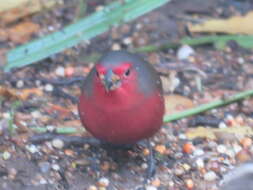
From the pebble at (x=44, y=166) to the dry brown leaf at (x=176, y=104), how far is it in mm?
1130

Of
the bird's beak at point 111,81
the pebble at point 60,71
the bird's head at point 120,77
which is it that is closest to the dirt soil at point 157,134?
the pebble at point 60,71

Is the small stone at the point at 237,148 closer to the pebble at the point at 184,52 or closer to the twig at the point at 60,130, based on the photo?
the twig at the point at 60,130

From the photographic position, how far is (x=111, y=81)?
140 inches

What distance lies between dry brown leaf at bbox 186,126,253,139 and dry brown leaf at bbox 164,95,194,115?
0.22 m

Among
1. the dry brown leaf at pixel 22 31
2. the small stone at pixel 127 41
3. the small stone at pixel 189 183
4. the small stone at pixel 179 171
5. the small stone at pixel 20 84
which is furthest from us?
the small stone at pixel 127 41

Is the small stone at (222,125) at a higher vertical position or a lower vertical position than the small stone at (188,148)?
lower

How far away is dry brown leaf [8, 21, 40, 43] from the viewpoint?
5.36m

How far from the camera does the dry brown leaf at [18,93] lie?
4.57 metres

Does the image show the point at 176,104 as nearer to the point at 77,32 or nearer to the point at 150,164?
the point at 150,164

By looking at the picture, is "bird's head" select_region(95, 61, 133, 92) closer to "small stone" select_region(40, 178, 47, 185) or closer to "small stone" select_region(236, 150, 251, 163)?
"small stone" select_region(40, 178, 47, 185)

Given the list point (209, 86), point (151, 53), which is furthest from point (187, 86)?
point (151, 53)

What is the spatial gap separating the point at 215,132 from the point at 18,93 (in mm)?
1463

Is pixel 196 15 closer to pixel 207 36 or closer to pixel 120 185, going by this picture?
pixel 207 36

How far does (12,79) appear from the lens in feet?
16.0
